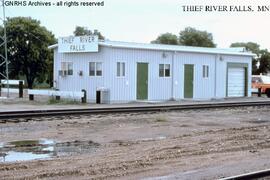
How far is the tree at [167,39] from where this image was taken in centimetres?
8838

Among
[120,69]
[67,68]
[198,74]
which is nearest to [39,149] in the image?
[120,69]

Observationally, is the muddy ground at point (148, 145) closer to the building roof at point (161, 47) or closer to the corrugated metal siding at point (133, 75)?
the corrugated metal siding at point (133, 75)

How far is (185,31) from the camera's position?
298 feet

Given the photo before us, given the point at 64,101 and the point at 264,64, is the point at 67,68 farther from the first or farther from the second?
the point at 264,64

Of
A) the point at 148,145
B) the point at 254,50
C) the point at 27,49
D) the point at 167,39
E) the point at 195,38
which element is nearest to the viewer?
the point at 148,145

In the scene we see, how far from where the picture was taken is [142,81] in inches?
1268

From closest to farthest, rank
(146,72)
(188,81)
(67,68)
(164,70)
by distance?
(146,72) < (67,68) < (164,70) < (188,81)

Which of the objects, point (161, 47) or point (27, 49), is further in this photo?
point (27, 49)

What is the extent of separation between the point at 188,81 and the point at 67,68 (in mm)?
8232

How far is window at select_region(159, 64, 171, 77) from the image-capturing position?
3347 cm

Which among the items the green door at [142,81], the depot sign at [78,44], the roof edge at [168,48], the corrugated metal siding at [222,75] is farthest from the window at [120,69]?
the corrugated metal siding at [222,75]

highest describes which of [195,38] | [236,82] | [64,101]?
→ [195,38]

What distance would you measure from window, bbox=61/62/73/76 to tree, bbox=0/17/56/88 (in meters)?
24.4

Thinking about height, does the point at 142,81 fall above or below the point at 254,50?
below
